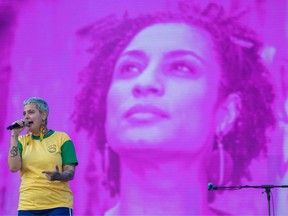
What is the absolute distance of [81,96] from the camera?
4.77 meters

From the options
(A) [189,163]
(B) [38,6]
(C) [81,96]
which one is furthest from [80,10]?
(A) [189,163]

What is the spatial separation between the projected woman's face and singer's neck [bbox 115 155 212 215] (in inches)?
5.3

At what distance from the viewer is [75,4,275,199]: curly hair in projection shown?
456cm

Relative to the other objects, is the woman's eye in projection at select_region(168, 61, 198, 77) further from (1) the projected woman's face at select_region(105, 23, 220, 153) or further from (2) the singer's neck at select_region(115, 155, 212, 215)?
(2) the singer's neck at select_region(115, 155, 212, 215)

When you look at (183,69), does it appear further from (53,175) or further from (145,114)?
(53,175)

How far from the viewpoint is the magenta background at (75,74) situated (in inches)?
177

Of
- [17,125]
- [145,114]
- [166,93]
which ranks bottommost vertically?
[17,125]

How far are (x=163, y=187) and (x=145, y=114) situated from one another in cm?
58

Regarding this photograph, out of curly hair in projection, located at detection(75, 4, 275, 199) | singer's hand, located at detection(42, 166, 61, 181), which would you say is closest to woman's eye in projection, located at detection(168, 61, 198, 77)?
curly hair in projection, located at detection(75, 4, 275, 199)

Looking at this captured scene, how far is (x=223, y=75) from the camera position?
4633mm

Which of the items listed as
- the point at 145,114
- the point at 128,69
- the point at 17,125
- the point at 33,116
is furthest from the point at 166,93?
the point at 17,125

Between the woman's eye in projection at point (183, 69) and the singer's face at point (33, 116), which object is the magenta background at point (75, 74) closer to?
the woman's eye in projection at point (183, 69)

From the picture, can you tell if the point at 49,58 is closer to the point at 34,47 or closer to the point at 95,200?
the point at 34,47

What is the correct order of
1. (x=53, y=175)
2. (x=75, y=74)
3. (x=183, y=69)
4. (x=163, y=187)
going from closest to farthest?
(x=53, y=175)
(x=163, y=187)
(x=183, y=69)
(x=75, y=74)
